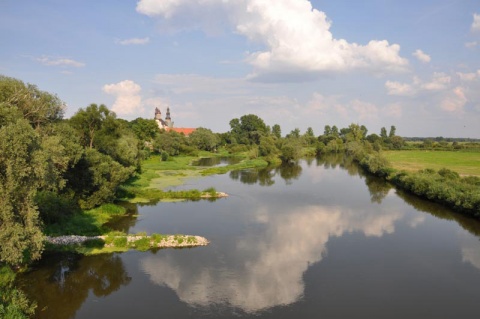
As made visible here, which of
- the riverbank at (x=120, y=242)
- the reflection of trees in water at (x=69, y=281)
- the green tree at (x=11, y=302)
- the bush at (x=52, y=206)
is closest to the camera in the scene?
the green tree at (x=11, y=302)

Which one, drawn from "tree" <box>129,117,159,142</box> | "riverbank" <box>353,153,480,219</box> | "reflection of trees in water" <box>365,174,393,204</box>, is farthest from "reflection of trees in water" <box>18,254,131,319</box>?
"tree" <box>129,117,159,142</box>

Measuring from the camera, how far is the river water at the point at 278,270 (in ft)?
67.3

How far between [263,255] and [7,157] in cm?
1863

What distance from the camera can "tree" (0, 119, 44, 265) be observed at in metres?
16.7

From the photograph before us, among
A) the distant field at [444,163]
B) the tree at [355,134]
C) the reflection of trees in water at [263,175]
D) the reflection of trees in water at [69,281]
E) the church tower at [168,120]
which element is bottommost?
the reflection of trees in water at [69,281]

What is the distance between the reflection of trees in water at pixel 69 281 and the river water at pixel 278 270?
2.5 inches

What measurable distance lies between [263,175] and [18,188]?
196ft

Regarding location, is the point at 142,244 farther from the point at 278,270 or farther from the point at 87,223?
the point at 278,270

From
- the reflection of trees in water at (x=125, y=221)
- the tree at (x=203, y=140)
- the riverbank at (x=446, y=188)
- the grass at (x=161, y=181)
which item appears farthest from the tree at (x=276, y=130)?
the reflection of trees in water at (x=125, y=221)

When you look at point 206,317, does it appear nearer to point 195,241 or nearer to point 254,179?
point 195,241

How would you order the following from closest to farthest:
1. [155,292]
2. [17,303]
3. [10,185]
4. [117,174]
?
[10,185], [17,303], [155,292], [117,174]

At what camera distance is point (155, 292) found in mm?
22125

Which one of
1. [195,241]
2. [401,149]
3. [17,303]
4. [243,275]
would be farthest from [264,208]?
[401,149]

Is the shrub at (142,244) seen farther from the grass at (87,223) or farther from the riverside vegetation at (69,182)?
the grass at (87,223)
